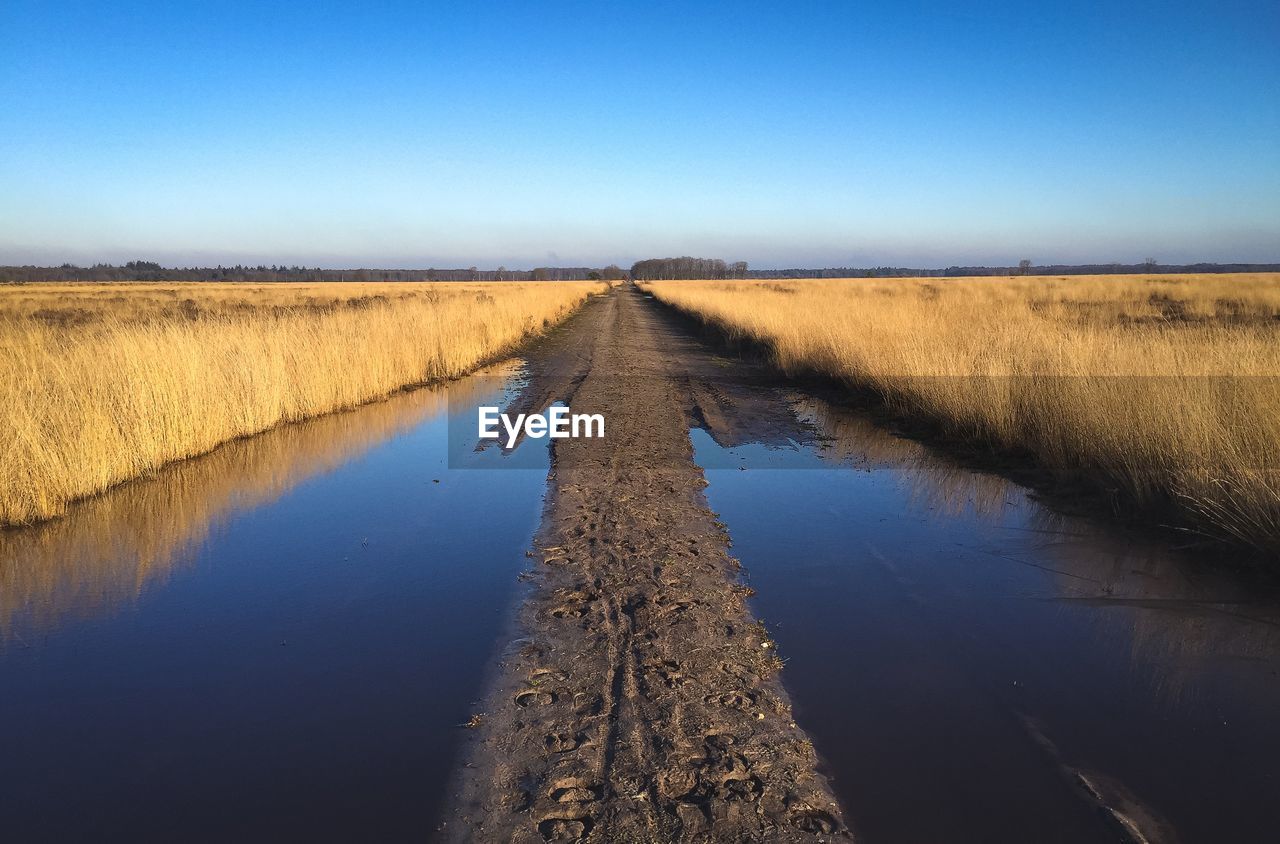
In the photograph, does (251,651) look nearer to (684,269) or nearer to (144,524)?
(144,524)

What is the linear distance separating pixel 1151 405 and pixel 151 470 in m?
10.0

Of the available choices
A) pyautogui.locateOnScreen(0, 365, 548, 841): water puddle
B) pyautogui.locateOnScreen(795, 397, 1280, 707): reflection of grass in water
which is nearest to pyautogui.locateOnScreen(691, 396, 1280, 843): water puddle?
pyautogui.locateOnScreen(795, 397, 1280, 707): reflection of grass in water

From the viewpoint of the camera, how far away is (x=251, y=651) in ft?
12.8

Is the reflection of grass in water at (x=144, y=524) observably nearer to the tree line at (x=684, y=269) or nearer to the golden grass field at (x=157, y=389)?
the golden grass field at (x=157, y=389)

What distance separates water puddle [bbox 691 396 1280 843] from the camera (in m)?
2.65

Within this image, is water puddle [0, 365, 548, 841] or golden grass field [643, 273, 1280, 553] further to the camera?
golden grass field [643, 273, 1280, 553]

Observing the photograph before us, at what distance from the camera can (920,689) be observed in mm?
3453

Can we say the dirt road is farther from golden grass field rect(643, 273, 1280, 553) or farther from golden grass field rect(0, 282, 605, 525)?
golden grass field rect(0, 282, 605, 525)

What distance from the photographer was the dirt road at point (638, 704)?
2473 mm

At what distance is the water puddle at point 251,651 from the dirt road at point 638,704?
273 mm

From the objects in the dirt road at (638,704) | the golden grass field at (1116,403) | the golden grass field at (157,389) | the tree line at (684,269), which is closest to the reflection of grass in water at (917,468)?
the golden grass field at (1116,403)

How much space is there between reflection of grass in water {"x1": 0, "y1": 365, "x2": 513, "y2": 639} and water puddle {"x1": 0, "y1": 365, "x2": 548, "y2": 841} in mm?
25

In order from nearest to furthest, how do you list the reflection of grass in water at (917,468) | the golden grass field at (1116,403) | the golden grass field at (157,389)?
the golden grass field at (1116,403) → the golden grass field at (157,389) → the reflection of grass in water at (917,468)

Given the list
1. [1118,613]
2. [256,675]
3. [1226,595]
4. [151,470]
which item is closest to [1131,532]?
[1226,595]
